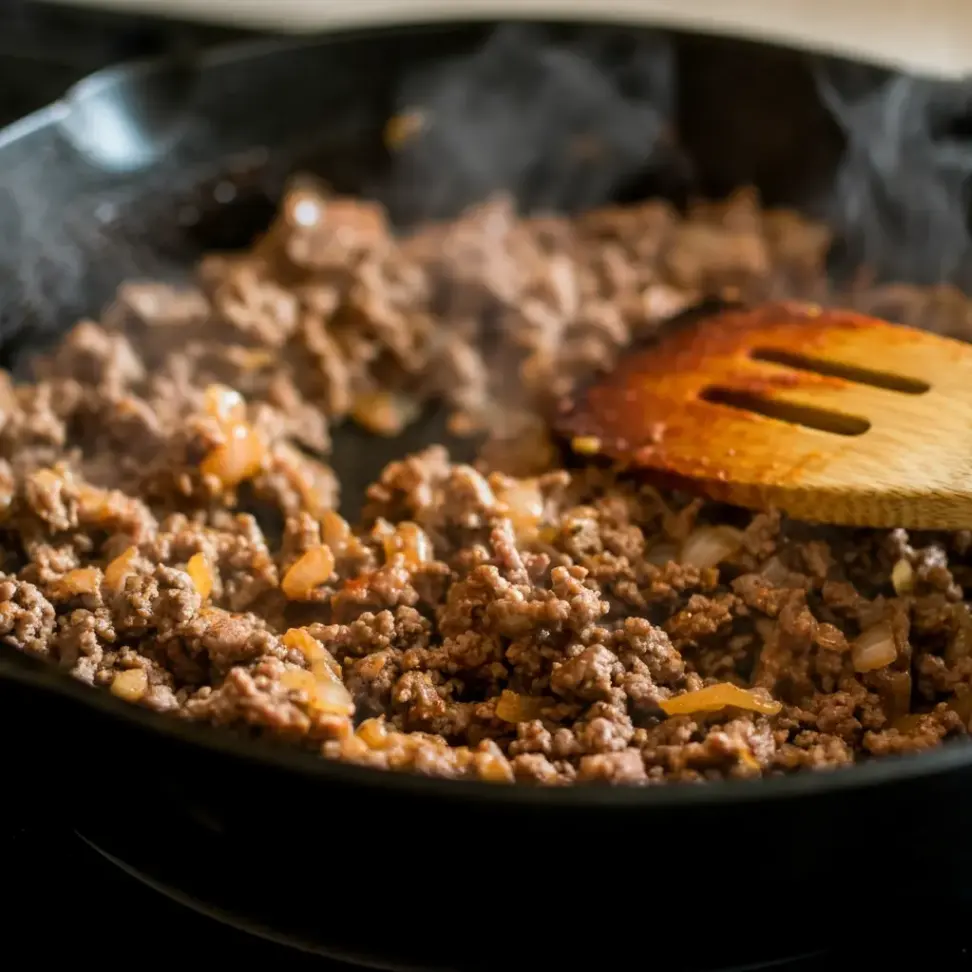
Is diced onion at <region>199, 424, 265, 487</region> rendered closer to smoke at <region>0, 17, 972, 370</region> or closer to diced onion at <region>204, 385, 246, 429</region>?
diced onion at <region>204, 385, 246, 429</region>

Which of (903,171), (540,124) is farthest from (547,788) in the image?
(540,124)

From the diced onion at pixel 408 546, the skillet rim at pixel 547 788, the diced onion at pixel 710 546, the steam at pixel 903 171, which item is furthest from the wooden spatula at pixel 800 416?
the skillet rim at pixel 547 788

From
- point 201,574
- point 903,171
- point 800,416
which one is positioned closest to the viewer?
point 201,574

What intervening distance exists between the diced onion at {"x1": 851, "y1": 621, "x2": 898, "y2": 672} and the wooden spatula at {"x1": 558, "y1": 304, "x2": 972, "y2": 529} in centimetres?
13

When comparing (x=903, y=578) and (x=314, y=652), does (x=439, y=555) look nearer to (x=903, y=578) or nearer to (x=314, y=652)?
(x=314, y=652)

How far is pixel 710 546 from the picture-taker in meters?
1.34

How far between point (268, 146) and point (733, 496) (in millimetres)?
1115

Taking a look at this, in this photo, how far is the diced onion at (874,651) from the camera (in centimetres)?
120

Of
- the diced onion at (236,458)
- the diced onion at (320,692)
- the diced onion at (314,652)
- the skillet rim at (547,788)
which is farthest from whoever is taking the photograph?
the diced onion at (236,458)

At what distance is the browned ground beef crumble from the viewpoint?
44.8 inches

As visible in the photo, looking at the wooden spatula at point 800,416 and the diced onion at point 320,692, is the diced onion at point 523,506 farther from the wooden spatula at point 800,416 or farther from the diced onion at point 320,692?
the diced onion at point 320,692

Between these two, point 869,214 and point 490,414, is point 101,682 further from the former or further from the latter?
point 869,214

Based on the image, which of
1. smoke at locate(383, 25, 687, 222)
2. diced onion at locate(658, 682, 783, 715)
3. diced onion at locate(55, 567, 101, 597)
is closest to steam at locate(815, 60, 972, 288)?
smoke at locate(383, 25, 687, 222)

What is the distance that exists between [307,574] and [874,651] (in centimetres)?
64
